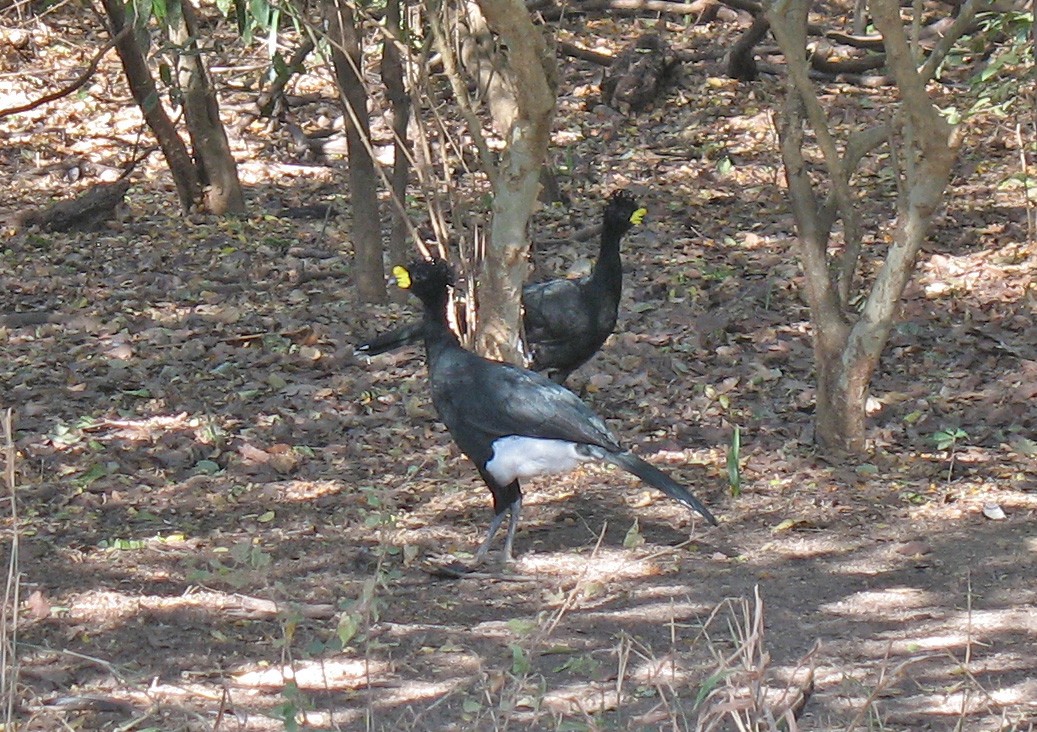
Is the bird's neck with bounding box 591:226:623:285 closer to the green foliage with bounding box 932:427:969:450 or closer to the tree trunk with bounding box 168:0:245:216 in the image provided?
the green foliage with bounding box 932:427:969:450

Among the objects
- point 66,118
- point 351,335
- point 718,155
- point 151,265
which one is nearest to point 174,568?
point 351,335

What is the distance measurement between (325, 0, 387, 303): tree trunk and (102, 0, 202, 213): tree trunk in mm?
1525

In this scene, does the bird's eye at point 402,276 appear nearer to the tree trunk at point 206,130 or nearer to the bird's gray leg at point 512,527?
the bird's gray leg at point 512,527

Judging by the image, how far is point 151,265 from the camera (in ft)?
31.8

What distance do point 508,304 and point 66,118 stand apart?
24.5ft

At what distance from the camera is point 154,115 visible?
1011 centimetres

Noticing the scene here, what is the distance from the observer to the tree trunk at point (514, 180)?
574cm

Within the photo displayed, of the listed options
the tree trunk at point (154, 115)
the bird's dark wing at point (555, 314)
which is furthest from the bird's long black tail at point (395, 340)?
the tree trunk at point (154, 115)

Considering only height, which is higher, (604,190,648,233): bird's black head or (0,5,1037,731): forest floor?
(604,190,648,233): bird's black head

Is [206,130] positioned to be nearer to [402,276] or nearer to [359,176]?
[359,176]

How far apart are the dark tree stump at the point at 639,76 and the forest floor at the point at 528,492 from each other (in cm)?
76

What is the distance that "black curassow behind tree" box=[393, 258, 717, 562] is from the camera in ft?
18.6

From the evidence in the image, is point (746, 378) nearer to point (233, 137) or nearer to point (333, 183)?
point (333, 183)

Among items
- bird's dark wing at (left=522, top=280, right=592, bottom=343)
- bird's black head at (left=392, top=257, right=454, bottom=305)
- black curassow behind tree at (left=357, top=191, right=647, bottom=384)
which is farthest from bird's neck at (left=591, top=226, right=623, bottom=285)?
bird's black head at (left=392, top=257, right=454, bottom=305)
